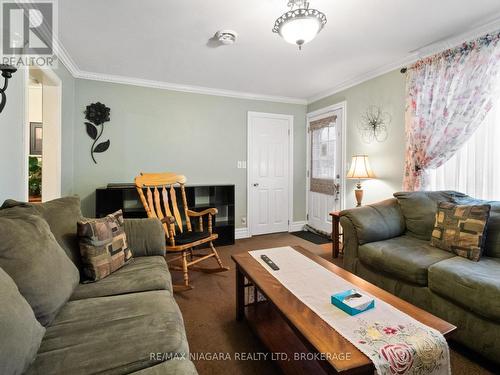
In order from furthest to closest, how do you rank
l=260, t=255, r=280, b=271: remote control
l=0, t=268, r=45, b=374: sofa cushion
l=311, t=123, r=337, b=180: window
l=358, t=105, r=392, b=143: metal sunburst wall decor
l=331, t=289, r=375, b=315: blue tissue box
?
l=311, t=123, r=337, b=180: window
l=358, t=105, r=392, b=143: metal sunburst wall decor
l=260, t=255, r=280, b=271: remote control
l=331, t=289, r=375, b=315: blue tissue box
l=0, t=268, r=45, b=374: sofa cushion

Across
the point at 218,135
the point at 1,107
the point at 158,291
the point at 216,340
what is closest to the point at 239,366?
the point at 216,340

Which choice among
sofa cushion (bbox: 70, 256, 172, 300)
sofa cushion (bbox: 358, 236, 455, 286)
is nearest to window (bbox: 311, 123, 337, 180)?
sofa cushion (bbox: 358, 236, 455, 286)

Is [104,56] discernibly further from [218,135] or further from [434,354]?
[434,354]

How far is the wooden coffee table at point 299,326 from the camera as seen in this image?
3.01 feet

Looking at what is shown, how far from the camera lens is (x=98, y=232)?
161 cm

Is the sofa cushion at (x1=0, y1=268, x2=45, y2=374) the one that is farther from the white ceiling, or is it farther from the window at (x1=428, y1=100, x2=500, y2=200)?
the window at (x1=428, y1=100, x2=500, y2=200)

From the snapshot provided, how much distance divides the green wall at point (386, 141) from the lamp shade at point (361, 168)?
0.13 m

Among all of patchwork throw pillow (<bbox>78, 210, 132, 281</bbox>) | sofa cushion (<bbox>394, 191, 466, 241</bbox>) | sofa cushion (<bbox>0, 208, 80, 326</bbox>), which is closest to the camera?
sofa cushion (<bbox>0, 208, 80, 326</bbox>)

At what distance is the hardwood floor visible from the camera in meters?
1.46

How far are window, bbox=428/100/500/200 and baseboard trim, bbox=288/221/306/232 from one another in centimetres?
240

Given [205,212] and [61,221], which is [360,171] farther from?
[61,221]

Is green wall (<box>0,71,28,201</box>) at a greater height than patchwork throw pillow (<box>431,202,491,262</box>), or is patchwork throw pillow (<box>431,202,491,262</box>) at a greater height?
green wall (<box>0,71,28,201</box>)

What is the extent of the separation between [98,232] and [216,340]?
1024 mm

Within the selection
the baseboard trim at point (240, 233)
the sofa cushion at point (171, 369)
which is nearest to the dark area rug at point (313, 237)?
the baseboard trim at point (240, 233)
